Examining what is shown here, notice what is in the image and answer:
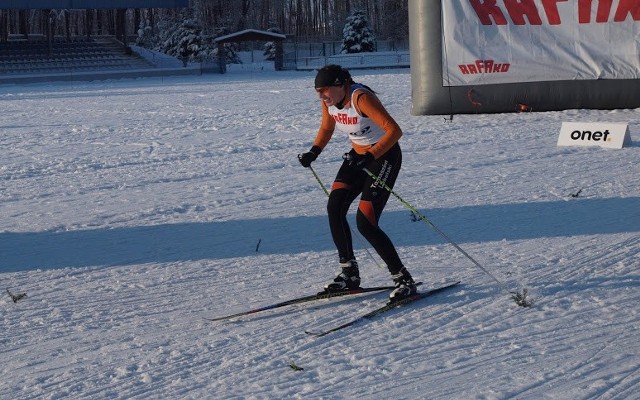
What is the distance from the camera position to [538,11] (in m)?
17.6

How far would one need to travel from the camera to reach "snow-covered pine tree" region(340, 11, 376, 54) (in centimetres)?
5956

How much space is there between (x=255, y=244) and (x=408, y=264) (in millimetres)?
1545

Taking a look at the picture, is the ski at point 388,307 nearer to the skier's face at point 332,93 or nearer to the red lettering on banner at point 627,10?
the skier's face at point 332,93

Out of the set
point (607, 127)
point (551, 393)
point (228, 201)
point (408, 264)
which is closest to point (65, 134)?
point (228, 201)

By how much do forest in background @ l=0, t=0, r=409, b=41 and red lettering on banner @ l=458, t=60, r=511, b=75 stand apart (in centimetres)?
5499

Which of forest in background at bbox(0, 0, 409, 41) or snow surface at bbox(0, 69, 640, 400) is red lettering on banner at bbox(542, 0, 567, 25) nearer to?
snow surface at bbox(0, 69, 640, 400)

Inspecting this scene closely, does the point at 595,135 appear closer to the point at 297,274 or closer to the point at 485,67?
the point at 485,67

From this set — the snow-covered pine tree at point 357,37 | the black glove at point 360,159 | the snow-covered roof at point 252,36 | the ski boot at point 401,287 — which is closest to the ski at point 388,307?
the ski boot at point 401,287

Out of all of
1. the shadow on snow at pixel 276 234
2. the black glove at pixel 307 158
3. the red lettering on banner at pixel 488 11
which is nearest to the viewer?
the black glove at pixel 307 158

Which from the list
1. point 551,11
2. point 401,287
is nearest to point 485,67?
point 551,11

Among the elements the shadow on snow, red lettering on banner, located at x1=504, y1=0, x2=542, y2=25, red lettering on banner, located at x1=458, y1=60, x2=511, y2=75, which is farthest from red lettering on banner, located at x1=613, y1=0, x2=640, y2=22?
the shadow on snow

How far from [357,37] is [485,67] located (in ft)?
139

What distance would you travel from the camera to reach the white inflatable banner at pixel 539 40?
17.4m

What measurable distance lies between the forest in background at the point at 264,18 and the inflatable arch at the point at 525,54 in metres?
54.8
